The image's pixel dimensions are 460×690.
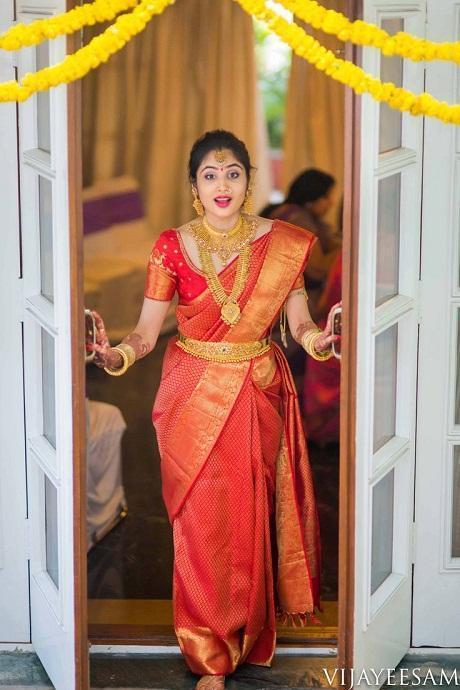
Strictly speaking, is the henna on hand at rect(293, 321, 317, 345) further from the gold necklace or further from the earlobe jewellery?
the earlobe jewellery

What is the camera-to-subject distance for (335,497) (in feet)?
18.8

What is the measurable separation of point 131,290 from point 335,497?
310cm

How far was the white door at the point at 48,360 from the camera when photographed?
3.75 m

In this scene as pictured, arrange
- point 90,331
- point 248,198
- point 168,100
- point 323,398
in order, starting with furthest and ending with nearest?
point 168,100
point 323,398
point 248,198
point 90,331

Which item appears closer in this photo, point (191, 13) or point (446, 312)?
point (446, 312)

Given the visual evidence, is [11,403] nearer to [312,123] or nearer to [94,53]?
[94,53]

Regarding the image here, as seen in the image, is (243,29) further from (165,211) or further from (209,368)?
(209,368)

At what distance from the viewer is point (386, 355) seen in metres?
4.09

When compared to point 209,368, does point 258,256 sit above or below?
above

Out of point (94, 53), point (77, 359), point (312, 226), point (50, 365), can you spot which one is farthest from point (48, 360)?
point (312, 226)

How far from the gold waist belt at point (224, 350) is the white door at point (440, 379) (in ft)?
1.79

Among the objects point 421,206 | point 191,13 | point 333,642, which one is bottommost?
point 333,642

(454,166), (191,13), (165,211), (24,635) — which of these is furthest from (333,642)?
(165,211)

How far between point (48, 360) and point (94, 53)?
3.81ft
